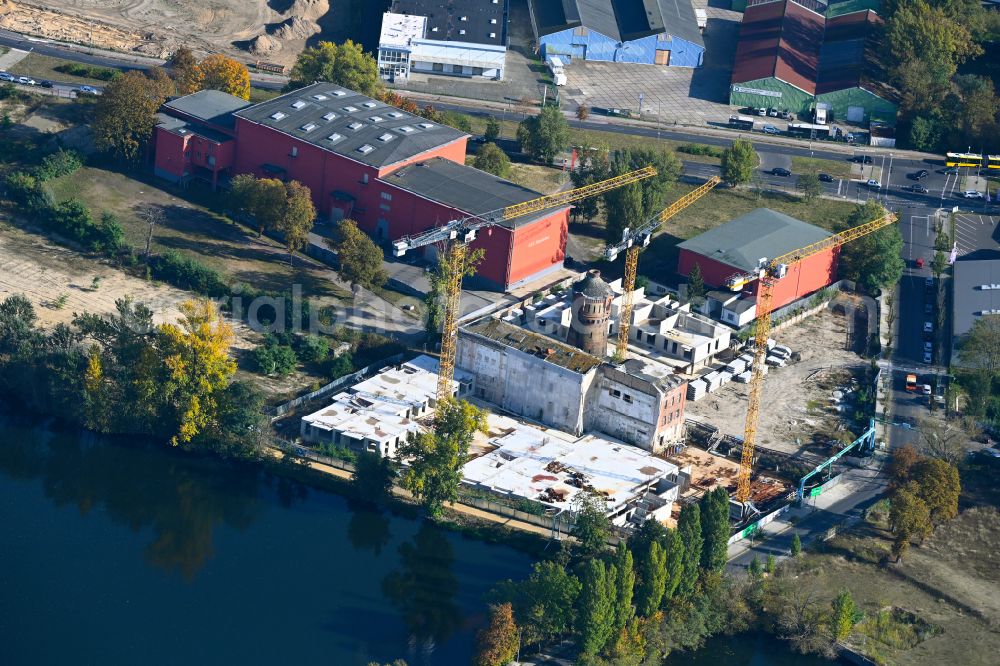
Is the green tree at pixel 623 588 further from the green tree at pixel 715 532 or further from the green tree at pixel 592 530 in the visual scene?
the green tree at pixel 715 532

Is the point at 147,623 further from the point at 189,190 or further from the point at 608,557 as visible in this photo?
the point at 189,190

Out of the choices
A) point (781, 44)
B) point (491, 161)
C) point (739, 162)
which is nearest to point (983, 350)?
point (739, 162)

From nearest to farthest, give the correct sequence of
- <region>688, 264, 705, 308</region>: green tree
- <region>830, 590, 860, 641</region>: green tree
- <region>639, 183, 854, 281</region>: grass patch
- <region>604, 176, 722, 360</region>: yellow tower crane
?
<region>830, 590, 860, 641</region>: green tree < <region>604, 176, 722, 360</region>: yellow tower crane < <region>688, 264, 705, 308</region>: green tree < <region>639, 183, 854, 281</region>: grass patch

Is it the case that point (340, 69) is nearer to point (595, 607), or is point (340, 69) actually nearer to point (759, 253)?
point (759, 253)

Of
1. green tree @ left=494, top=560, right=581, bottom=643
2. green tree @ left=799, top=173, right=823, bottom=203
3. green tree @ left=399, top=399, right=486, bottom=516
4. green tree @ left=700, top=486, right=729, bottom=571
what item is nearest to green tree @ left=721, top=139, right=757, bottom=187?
green tree @ left=799, top=173, right=823, bottom=203

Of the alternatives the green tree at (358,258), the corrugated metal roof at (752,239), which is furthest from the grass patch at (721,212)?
the green tree at (358,258)

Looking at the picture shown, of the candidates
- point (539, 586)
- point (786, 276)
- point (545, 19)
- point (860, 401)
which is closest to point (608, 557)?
point (539, 586)

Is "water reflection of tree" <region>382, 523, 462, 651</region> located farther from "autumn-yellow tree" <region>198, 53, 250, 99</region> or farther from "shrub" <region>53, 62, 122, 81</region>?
"shrub" <region>53, 62, 122, 81</region>
